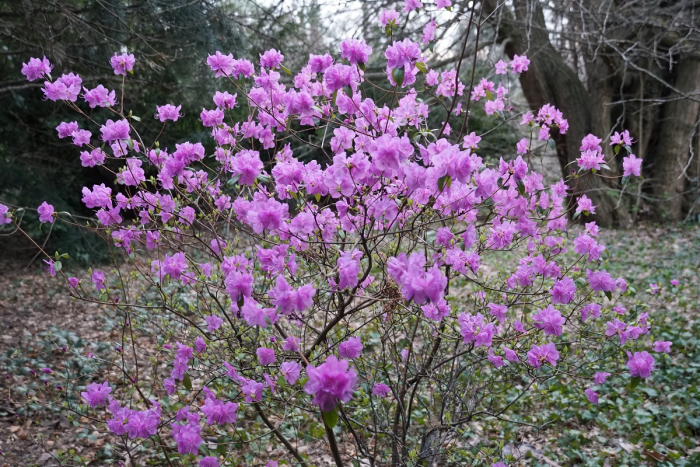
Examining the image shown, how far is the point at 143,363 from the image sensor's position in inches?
159

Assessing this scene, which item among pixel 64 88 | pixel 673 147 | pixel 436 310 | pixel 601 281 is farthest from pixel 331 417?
pixel 673 147

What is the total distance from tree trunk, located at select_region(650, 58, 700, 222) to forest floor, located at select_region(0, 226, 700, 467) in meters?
4.23

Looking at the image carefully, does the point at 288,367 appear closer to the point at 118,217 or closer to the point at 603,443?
the point at 118,217

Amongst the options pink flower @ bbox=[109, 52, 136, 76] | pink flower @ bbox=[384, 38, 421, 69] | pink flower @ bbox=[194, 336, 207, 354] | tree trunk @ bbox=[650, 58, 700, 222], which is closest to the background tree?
pink flower @ bbox=[109, 52, 136, 76]

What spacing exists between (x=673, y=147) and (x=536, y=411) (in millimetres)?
7188

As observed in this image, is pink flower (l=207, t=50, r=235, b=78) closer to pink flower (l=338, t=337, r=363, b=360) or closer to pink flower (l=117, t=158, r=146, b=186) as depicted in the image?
pink flower (l=117, t=158, r=146, b=186)

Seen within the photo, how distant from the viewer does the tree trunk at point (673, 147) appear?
27.3ft

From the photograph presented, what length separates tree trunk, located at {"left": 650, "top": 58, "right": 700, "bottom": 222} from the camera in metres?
8.32

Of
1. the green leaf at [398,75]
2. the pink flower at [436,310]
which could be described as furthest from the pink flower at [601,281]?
the green leaf at [398,75]

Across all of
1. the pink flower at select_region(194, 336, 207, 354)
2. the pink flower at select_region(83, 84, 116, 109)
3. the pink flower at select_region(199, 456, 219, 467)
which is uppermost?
the pink flower at select_region(83, 84, 116, 109)

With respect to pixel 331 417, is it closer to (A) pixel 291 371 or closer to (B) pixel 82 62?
(A) pixel 291 371

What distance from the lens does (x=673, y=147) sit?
8500 millimetres

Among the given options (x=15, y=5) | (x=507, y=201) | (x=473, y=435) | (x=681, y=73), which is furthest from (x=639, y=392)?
(x=681, y=73)

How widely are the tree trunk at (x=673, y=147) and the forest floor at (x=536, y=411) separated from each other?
4.23m
